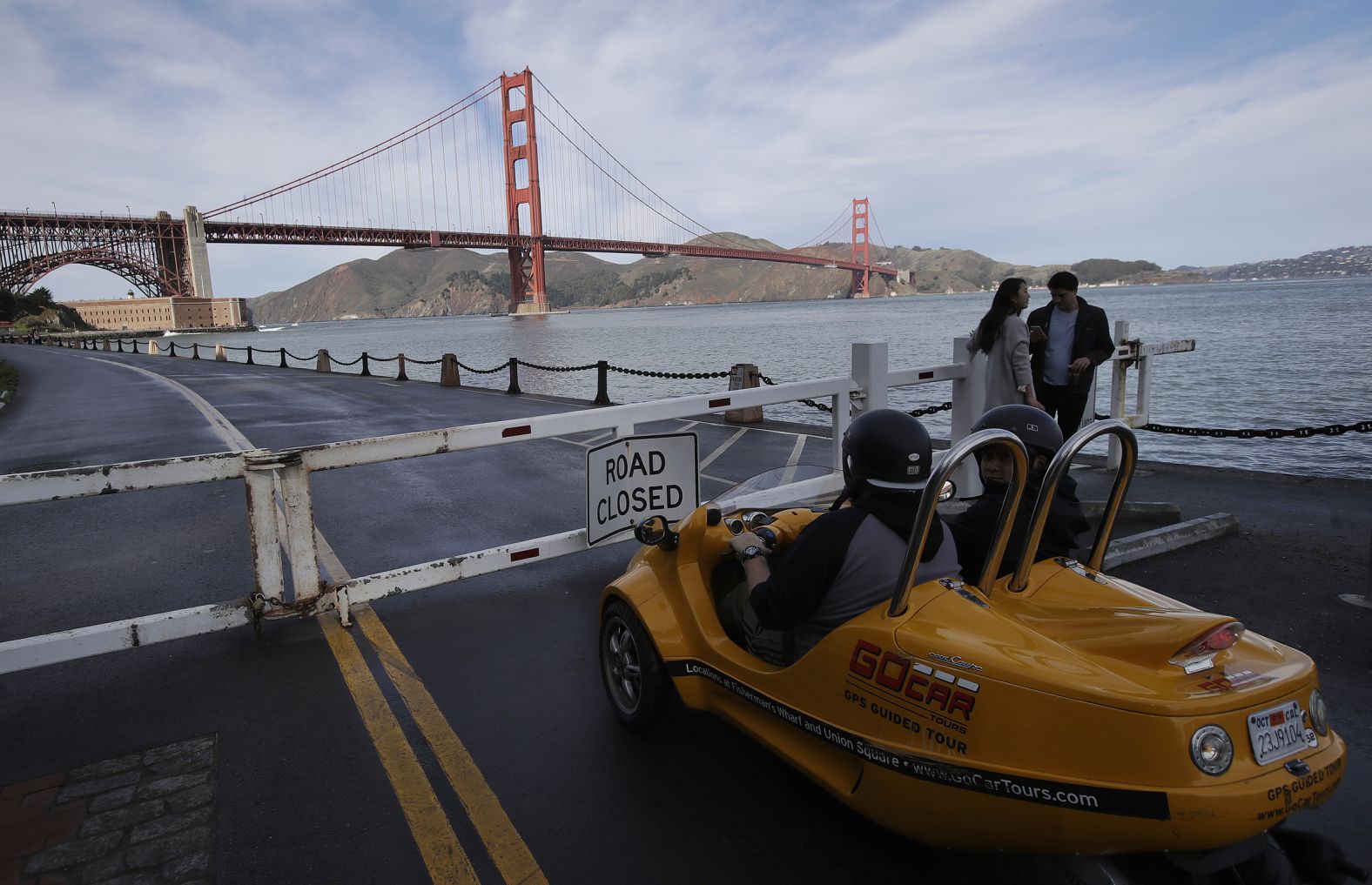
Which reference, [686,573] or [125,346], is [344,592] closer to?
[686,573]

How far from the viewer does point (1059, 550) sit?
2797mm

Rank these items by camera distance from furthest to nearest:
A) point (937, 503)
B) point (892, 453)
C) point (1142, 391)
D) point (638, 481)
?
1. point (1142, 391)
2. point (638, 481)
3. point (892, 453)
4. point (937, 503)

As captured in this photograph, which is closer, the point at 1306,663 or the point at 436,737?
the point at 1306,663

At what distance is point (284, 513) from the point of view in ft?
14.8

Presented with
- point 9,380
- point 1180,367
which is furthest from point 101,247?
point 1180,367

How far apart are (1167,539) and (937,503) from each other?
4047 millimetres

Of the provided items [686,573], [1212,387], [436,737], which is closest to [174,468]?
[436,737]

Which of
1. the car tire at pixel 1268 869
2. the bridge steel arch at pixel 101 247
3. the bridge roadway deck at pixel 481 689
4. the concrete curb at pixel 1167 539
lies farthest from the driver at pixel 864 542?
the bridge steel arch at pixel 101 247

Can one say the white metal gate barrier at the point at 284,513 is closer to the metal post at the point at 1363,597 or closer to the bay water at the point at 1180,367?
the metal post at the point at 1363,597

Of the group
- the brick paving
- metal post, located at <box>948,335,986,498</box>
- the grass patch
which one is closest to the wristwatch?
the brick paving

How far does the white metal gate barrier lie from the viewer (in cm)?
384

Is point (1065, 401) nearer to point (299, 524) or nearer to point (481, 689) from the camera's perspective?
point (481, 689)

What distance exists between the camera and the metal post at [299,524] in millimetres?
4270

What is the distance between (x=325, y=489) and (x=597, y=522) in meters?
4.72
